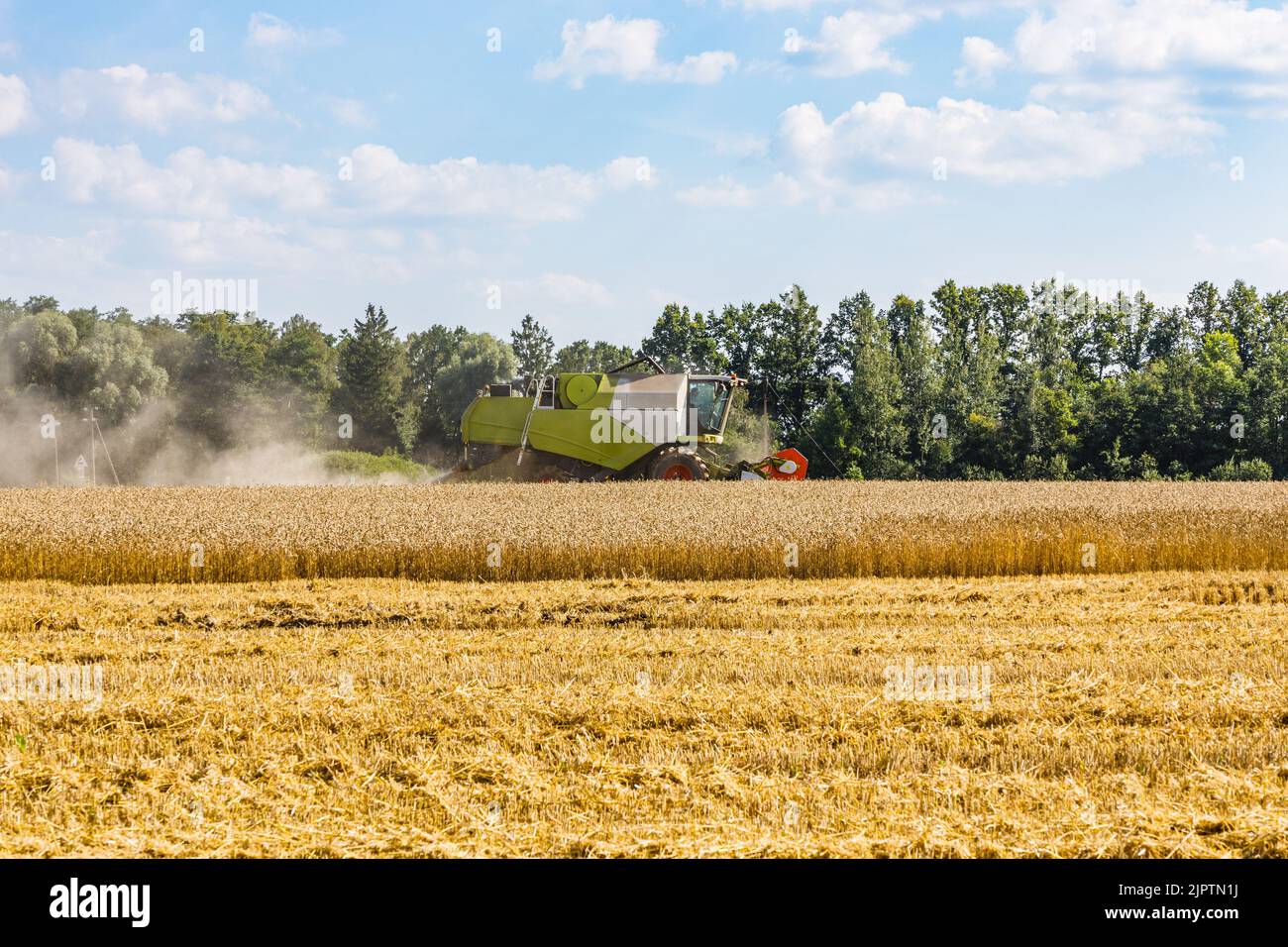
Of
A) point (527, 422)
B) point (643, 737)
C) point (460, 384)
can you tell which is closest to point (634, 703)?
point (643, 737)

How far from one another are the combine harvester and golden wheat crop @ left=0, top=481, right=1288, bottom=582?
23.1 ft

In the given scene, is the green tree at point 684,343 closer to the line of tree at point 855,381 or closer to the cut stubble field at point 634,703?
the line of tree at point 855,381

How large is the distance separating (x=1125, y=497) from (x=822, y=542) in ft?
28.1

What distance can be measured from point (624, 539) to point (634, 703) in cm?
667

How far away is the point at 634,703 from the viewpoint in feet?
24.1

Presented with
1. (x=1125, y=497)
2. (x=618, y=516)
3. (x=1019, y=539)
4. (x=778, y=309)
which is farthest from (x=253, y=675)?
(x=778, y=309)

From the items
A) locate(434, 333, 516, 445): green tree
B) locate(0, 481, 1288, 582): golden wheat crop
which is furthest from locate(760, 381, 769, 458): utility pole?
locate(0, 481, 1288, 582): golden wheat crop

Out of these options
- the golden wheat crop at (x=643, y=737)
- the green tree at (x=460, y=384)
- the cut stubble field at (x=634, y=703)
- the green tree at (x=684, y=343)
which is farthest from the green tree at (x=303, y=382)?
the golden wheat crop at (x=643, y=737)

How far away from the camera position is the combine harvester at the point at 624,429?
25031 millimetres

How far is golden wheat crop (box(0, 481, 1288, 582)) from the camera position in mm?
13734

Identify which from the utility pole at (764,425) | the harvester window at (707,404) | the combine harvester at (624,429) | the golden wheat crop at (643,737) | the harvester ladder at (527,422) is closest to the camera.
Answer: the golden wheat crop at (643,737)

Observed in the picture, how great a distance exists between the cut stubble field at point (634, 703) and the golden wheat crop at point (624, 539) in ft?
0.25

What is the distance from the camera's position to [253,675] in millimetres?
8289

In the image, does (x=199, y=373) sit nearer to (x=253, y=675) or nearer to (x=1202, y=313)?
(x=253, y=675)
